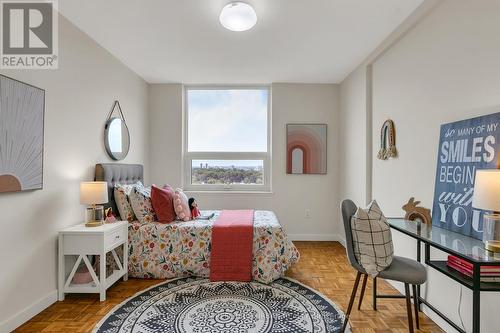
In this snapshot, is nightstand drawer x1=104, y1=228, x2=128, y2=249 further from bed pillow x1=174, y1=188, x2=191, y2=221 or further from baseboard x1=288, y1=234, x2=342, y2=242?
baseboard x1=288, y1=234, x2=342, y2=242

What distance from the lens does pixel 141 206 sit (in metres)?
3.19

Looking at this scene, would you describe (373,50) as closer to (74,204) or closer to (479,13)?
(479,13)

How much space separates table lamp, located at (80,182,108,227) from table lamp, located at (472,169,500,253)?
2822 millimetres

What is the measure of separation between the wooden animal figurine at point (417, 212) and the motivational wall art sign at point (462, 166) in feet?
0.14

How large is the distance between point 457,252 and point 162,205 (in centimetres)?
266

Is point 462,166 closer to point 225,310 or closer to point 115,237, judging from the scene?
point 225,310

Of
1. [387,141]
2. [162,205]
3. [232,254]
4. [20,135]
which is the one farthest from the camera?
[162,205]

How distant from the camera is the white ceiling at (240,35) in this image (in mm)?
2408

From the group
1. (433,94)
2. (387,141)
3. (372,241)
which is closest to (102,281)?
(372,241)

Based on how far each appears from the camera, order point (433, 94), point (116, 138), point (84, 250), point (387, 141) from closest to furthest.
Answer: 1. point (433, 94)
2. point (84, 250)
3. point (387, 141)
4. point (116, 138)

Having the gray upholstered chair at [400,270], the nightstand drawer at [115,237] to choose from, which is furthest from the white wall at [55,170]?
the gray upholstered chair at [400,270]

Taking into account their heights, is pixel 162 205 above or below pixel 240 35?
below

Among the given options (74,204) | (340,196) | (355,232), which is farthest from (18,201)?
(340,196)

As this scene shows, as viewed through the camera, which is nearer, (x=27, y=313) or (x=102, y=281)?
(x=27, y=313)
